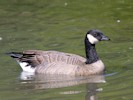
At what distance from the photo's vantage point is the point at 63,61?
1441 centimetres

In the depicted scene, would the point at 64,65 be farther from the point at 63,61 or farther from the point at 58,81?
the point at 58,81

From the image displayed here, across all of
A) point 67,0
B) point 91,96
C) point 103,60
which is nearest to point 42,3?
point 67,0

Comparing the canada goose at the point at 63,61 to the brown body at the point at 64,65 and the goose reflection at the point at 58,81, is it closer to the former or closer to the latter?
the brown body at the point at 64,65

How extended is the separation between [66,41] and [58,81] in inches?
142

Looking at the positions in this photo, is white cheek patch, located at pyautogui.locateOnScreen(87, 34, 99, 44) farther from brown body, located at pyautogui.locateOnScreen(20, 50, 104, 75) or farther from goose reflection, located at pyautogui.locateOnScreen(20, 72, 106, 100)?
goose reflection, located at pyautogui.locateOnScreen(20, 72, 106, 100)

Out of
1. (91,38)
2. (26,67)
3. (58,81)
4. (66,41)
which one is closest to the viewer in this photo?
(58,81)

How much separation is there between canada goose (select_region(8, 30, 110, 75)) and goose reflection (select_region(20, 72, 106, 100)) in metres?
0.18

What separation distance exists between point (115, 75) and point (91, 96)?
185 cm

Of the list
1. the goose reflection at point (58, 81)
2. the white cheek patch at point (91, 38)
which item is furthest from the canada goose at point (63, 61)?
the goose reflection at point (58, 81)

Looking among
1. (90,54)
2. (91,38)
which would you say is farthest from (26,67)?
(91,38)

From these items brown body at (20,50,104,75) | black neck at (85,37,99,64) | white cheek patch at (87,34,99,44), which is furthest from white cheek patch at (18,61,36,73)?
white cheek patch at (87,34,99,44)

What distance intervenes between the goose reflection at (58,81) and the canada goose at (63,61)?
0.18m

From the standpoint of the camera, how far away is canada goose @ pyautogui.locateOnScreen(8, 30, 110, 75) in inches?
567

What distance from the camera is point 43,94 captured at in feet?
40.6
